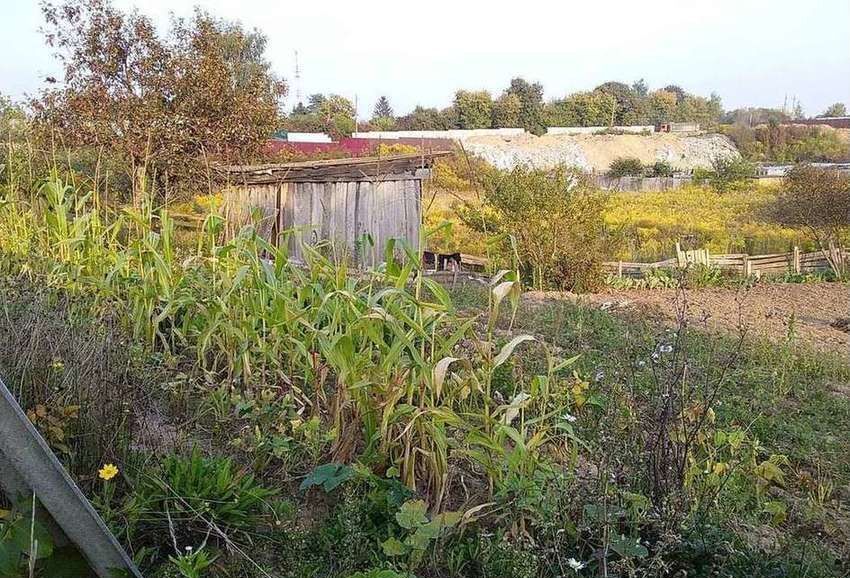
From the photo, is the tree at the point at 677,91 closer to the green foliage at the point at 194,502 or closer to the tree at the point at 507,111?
the tree at the point at 507,111

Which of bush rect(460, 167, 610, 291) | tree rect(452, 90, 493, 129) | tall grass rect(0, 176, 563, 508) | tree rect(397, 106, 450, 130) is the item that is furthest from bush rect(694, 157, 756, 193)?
tall grass rect(0, 176, 563, 508)

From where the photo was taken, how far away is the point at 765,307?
10070 mm

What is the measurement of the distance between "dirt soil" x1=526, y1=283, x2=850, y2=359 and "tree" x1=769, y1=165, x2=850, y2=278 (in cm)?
385

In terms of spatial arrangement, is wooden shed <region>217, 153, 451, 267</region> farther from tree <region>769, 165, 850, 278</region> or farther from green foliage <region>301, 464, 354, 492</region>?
tree <region>769, 165, 850, 278</region>

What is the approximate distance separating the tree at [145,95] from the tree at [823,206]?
13.2m


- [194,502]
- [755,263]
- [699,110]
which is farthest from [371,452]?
[699,110]

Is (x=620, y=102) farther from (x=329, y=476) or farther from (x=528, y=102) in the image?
(x=329, y=476)

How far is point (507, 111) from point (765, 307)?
5626 cm

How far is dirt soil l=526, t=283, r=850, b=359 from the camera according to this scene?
7512 millimetres

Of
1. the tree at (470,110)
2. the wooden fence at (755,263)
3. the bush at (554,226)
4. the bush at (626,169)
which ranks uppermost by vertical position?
the tree at (470,110)

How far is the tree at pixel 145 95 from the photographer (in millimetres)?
13148

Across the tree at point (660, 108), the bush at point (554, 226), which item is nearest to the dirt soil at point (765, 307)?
the bush at point (554, 226)

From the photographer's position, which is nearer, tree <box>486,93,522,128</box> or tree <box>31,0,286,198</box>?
tree <box>31,0,286,198</box>

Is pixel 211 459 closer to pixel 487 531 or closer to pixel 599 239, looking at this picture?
pixel 487 531
